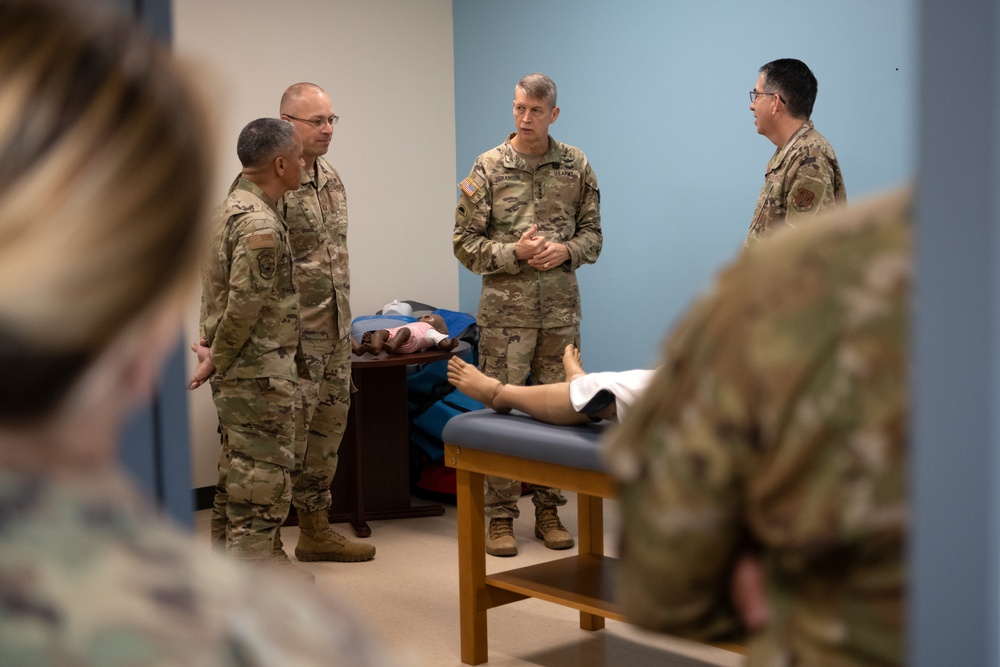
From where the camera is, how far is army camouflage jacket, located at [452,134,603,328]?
13.7 ft

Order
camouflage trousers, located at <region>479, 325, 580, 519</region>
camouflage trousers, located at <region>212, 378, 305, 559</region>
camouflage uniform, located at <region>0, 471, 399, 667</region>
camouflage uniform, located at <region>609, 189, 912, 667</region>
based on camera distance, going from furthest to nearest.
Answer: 1. camouflage trousers, located at <region>479, 325, 580, 519</region>
2. camouflage trousers, located at <region>212, 378, 305, 559</region>
3. camouflage uniform, located at <region>609, 189, 912, 667</region>
4. camouflage uniform, located at <region>0, 471, 399, 667</region>

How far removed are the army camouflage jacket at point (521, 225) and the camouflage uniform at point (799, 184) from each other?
2.37ft

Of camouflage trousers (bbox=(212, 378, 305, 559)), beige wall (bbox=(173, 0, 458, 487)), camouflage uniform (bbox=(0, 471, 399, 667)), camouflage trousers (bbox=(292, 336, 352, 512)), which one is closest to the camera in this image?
camouflage uniform (bbox=(0, 471, 399, 667))

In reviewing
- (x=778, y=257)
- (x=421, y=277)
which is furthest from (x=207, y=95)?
(x=421, y=277)

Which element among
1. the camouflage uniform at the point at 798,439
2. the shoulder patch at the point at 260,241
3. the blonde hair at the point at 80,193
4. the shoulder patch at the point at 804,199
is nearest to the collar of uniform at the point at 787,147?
the shoulder patch at the point at 804,199

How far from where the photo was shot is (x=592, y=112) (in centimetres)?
522

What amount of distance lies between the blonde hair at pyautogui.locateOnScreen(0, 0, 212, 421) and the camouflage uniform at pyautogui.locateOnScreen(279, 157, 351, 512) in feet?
10.7

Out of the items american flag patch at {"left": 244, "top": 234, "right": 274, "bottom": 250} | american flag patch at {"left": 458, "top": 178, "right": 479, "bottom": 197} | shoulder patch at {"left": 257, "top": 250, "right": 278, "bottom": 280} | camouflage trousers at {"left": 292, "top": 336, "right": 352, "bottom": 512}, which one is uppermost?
american flag patch at {"left": 458, "top": 178, "right": 479, "bottom": 197}

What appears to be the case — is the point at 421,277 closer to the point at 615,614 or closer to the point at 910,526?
the point at 615,614

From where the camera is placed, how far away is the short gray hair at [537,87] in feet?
13.3

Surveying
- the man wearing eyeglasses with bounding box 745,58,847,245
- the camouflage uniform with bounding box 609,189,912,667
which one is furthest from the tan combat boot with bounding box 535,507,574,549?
the camouflage uniform with bounding box 609,189,912,667

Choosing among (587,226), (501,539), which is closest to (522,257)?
(587,226)

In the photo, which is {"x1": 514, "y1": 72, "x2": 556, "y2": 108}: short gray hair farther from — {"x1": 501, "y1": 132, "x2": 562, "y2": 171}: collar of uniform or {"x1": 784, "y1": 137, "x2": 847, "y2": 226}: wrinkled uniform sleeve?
{"x1": 784, "y1": 137, "x2": 847, "y2": 226}: wrinkled uniform sleeve

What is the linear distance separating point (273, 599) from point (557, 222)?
12.4 ft
